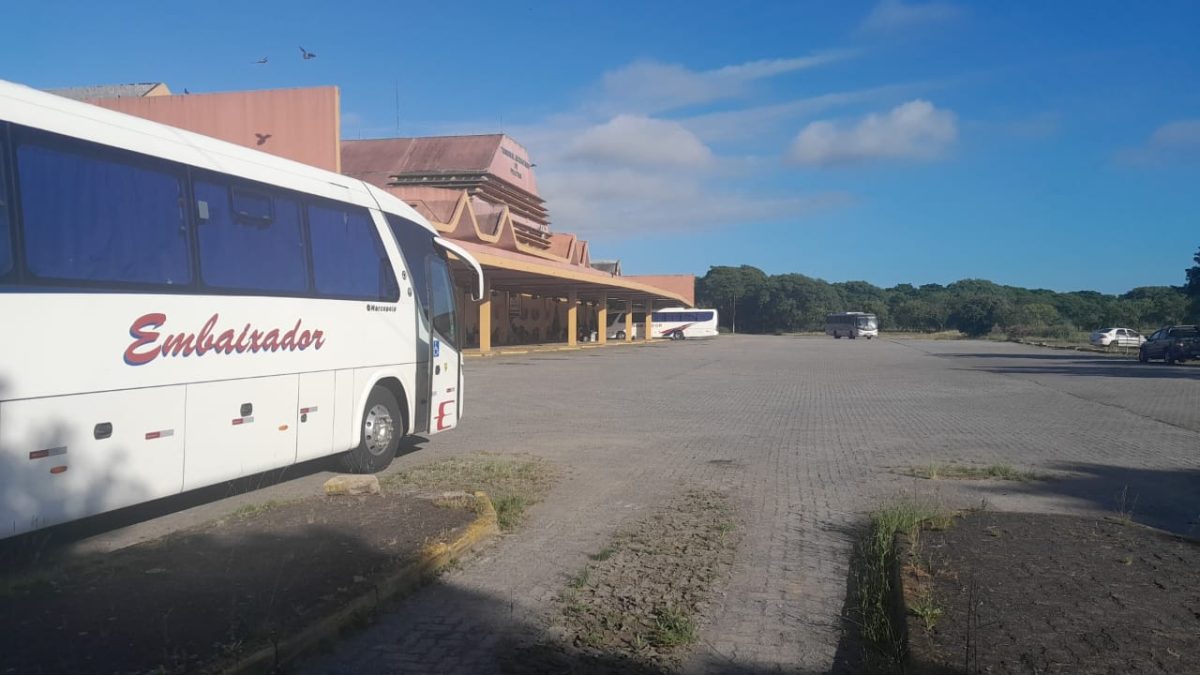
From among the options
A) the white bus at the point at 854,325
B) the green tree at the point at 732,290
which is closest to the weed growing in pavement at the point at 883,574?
the white bus at the point at 854,325

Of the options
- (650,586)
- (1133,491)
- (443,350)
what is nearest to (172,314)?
(650,586)

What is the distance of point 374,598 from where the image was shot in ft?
16.9

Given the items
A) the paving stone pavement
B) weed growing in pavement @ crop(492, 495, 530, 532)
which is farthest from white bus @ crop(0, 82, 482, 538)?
the paving stone pavement

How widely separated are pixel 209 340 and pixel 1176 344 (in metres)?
41.3

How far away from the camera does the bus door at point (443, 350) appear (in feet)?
35.3

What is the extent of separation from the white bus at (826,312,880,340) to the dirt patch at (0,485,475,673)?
82.5 metres

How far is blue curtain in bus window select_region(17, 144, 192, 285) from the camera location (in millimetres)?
5816

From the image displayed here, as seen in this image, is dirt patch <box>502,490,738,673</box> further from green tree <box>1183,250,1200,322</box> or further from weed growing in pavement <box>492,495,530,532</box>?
green tree <box>1183,250,1200,322</box>

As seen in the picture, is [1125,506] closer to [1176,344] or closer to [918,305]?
[1176,344]

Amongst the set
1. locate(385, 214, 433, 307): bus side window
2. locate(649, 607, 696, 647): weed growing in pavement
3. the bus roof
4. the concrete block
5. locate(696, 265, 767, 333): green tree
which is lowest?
locate(649, 607, 696, 647): weed growing in pavement

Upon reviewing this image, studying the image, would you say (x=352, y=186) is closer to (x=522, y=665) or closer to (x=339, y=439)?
(x=339, y=439)

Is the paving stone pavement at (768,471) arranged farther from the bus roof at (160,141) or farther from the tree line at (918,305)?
the tree line at (918,305)

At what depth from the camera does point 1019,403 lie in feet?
62.4

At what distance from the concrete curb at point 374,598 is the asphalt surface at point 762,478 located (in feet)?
0.36
